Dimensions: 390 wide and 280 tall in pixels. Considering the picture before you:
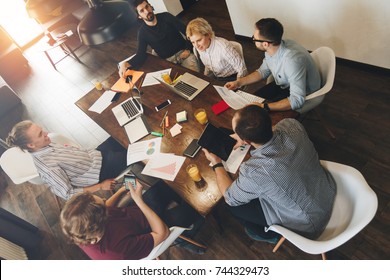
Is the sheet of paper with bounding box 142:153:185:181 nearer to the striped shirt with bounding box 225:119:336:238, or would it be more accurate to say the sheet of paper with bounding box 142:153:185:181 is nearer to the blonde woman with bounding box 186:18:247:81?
the striped shirt with bounding box 225:119:336:238

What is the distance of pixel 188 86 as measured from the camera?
2.21 metres

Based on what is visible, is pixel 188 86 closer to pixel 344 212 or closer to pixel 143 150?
pixel 143 150

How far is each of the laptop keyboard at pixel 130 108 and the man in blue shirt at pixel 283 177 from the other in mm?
1098

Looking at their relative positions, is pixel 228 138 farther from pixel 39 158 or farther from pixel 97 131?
pixel 97 131

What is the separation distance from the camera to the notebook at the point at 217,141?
5.59 ft

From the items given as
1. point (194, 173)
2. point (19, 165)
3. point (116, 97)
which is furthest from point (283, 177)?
point (19, 165)

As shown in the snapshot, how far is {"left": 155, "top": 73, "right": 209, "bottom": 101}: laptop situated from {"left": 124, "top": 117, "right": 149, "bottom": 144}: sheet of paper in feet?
1.30

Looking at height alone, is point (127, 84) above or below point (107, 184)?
A: above

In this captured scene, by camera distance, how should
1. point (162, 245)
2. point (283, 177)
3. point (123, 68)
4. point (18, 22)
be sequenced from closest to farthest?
point (283, 177) → point (162, 245) → point (123, 68) → point (18, 22)

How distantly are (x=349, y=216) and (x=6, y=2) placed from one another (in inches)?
296

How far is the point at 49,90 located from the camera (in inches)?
188

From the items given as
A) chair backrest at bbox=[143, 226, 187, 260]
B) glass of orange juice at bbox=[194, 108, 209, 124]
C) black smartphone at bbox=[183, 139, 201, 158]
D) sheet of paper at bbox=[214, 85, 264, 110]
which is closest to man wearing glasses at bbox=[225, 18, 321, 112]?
sheet of paper at bbox=[214, 85, 264, 110]

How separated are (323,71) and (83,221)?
6.57 feet
